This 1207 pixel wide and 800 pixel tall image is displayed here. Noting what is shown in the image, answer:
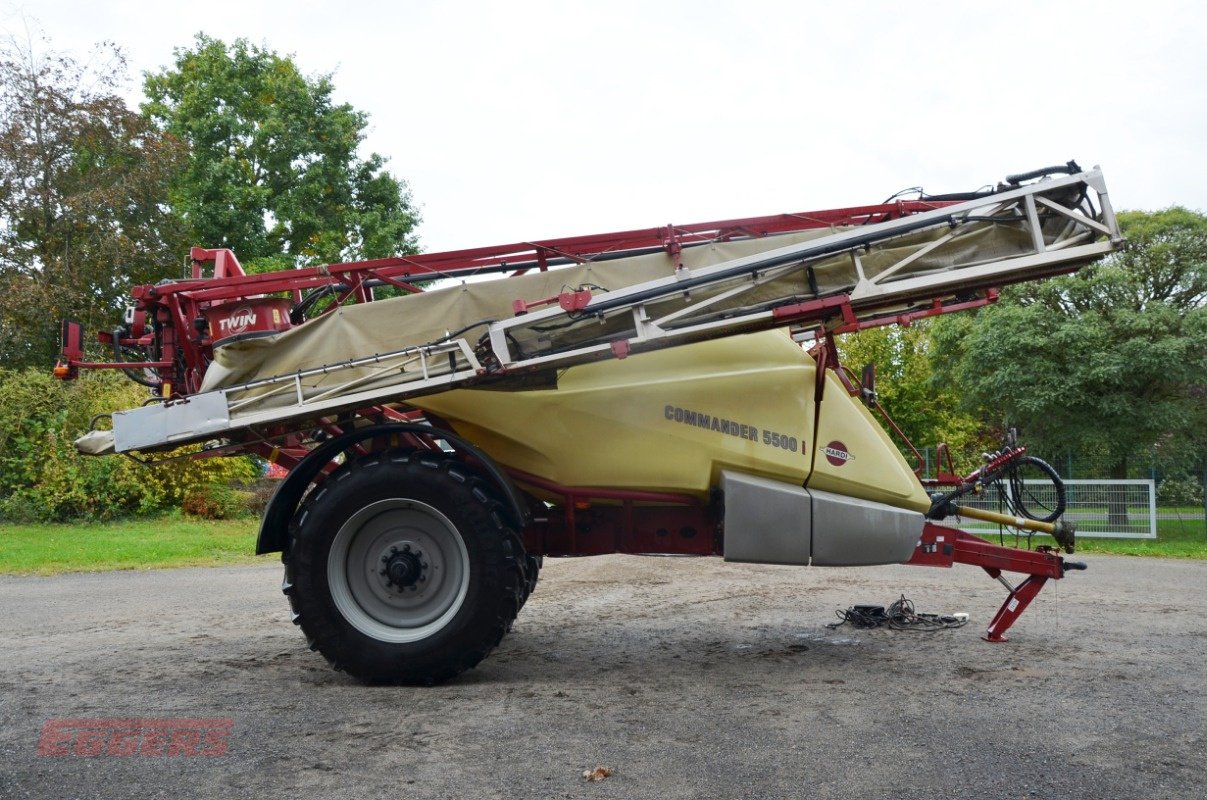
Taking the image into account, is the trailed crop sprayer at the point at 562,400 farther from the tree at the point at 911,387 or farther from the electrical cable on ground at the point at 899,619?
the tree at the point at 911,387

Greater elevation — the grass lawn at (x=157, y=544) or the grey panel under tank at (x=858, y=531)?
the grey panel under tank at (x=858, y=531)

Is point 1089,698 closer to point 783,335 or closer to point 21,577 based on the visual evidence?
point 783,335

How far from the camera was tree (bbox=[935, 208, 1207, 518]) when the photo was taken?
18469 millimetres

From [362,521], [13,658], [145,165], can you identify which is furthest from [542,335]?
[145,165]

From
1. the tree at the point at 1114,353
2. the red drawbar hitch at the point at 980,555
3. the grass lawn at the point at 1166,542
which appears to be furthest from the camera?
the tree at the point at 1114,353

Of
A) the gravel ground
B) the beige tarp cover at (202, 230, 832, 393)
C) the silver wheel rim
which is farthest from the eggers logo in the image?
the beige tarp cover at (202, 230, 832, 393)

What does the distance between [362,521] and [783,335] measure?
299 centimetres

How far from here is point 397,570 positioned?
608 centimetres

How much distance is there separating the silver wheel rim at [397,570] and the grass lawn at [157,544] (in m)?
6.74

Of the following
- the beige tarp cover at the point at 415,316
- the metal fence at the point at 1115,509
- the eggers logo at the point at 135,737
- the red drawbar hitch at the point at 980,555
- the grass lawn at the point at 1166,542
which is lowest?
the grass lawn at the point at 1166,542

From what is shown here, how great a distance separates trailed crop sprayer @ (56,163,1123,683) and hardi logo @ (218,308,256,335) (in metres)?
0.01

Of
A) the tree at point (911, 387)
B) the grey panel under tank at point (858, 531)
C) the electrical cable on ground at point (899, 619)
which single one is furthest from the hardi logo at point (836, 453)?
the tree at point (911, 387)

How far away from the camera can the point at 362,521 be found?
20.4 feet

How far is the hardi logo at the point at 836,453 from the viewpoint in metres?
6.65
